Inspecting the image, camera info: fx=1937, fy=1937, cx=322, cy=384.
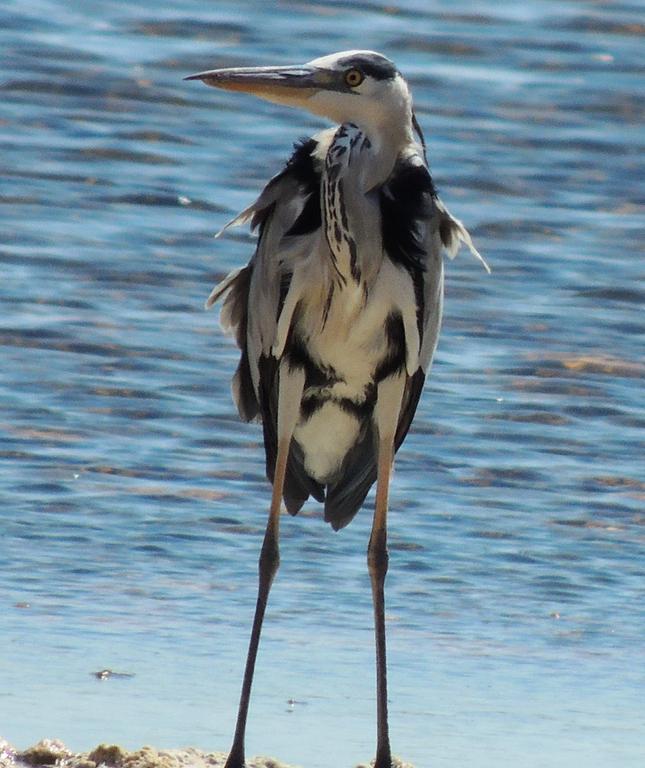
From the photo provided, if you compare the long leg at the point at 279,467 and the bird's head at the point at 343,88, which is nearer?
the bird's head at the point at 343,88

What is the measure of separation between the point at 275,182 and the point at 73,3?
1016 cm

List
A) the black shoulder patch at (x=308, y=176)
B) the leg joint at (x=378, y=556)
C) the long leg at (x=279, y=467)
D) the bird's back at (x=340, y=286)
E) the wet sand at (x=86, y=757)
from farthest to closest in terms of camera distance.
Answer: the leg joint at (x=378, y=556)
the long leg at (x=279, y=467)
the black shoulder patch at (x=308, y=176)
the bird's back at (x=340, y=286)
the wet sand at (x=86, y=757)

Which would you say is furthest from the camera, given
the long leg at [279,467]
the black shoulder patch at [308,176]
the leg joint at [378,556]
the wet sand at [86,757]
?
the leg joint at [378,556]

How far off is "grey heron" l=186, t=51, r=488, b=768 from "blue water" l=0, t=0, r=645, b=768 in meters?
0.33

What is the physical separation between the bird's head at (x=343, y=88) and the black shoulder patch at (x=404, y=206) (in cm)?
18

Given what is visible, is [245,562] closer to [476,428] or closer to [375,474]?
[375,474]

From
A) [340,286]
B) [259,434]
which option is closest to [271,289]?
[340,286]

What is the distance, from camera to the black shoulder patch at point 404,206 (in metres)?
5.42

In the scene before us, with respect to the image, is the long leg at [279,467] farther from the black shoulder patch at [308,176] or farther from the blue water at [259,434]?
the black shoulder patch at [308,176]

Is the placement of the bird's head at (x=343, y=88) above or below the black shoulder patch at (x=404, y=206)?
above

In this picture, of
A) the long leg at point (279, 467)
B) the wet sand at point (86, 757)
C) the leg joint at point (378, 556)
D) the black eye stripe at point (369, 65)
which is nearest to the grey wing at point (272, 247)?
the long leg at point (279, 467)

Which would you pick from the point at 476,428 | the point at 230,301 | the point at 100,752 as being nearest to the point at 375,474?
the point at 230,301

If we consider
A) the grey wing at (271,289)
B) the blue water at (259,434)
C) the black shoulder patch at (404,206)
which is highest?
the black shoulder patch at (404,206)

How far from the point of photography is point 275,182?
5.51m
